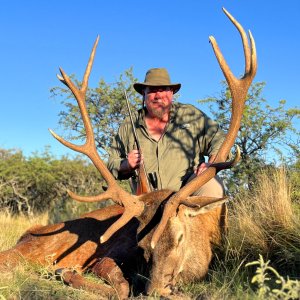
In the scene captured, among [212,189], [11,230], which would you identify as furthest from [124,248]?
[11,230]

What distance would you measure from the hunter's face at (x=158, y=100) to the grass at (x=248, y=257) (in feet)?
5.89

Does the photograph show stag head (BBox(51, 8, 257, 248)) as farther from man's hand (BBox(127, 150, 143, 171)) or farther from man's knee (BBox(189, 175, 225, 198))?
man's hand (BBox(127, 150, 143, 171))

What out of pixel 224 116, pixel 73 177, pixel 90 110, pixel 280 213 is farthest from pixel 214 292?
pixel 73 177

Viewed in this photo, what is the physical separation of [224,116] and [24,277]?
582 cm

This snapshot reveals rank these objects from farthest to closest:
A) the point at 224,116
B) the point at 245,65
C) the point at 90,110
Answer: the point at 90,110 < the point at 224,116 < the point at 245,65

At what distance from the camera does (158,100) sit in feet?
22.3

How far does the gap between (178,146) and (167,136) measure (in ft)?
0.74

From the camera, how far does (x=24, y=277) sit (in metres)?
5.08

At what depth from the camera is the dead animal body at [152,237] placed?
4344 millimetres

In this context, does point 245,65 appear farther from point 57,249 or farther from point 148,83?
point 57,249

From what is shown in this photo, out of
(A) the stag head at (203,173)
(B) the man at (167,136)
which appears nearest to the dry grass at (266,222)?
(A) the stag head at (203,173)

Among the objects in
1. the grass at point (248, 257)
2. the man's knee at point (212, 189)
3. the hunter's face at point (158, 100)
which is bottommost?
the grass at point (248, 257)

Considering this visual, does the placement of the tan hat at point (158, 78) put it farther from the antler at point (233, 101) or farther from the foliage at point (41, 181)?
the foliage at point (41, 181)

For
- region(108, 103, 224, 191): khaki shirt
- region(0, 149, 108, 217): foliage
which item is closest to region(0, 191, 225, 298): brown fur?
region(108, 103, 224, 191): khaki shirt
